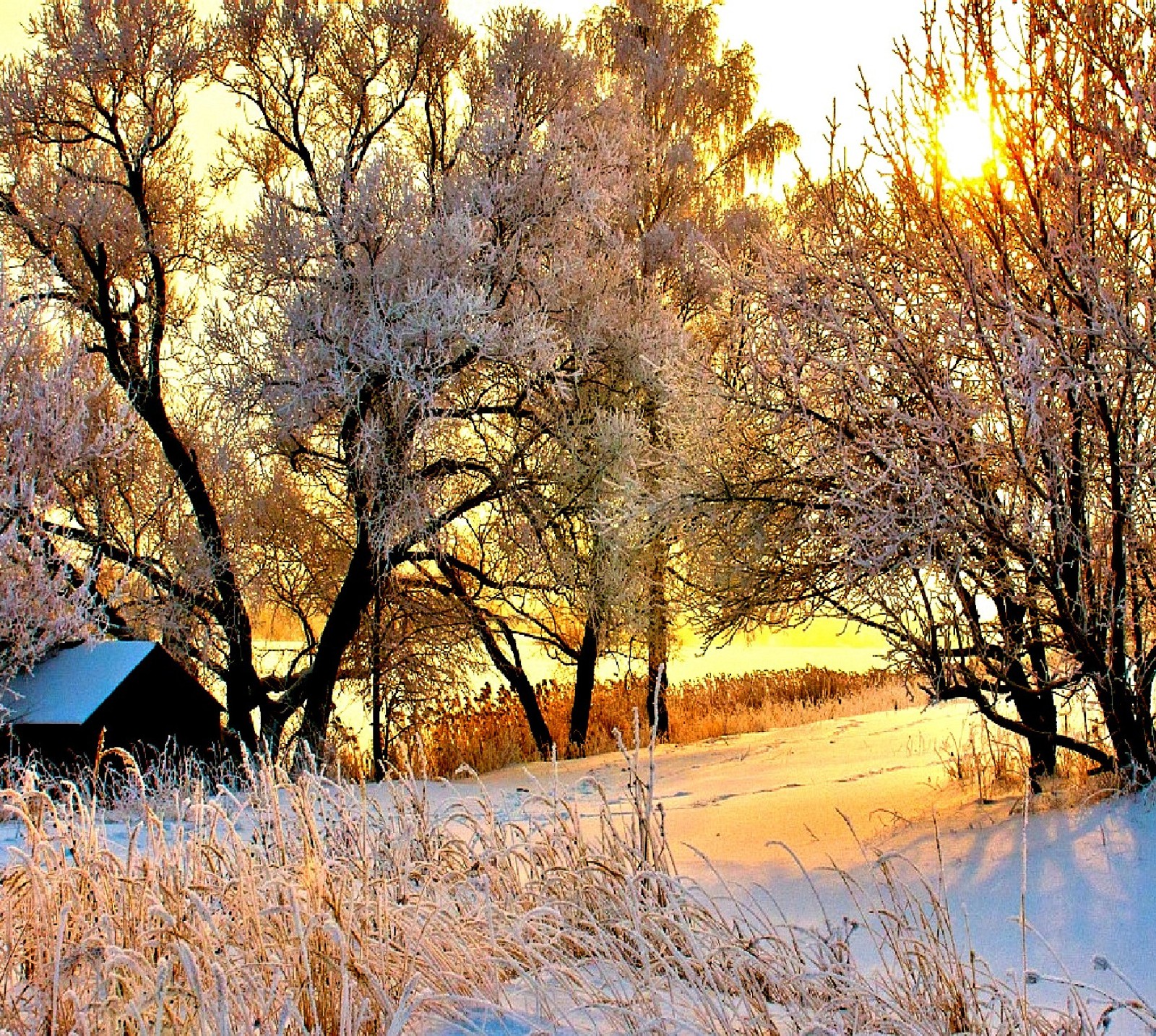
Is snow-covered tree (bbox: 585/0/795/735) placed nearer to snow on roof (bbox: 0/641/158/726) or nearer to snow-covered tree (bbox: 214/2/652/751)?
snow-covered tree (bbox: 214/2/652/751)

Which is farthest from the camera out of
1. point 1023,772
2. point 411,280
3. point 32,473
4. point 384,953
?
point 411,280

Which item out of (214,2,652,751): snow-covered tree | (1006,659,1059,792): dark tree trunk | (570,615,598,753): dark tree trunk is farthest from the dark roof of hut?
(1006,659,1059,792): dark tree trunk

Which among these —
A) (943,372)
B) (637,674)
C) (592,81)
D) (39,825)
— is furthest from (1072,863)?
(637,674)

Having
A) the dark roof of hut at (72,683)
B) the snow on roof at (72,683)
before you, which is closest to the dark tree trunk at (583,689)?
the dark roof of hut at (72,683)

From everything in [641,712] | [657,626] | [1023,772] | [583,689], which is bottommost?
[1023,772]

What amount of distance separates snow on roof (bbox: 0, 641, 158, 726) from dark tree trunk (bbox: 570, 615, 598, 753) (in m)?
6.15

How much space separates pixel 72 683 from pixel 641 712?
24.4ft

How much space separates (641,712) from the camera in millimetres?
15742

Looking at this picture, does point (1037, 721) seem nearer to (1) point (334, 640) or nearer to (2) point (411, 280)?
(2) point (411, 280)

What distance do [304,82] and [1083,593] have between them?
1223 centimetres

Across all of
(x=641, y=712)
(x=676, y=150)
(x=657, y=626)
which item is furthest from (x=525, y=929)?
(x=676, y=150)

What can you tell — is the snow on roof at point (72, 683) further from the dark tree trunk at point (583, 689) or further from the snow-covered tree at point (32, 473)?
the dark tree trunk at point (583, 689)

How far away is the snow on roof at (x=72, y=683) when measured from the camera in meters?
10.4

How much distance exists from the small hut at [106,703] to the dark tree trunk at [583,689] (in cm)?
536
